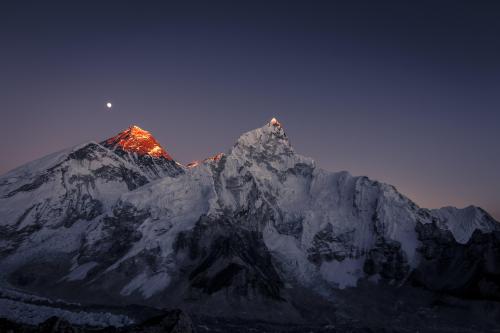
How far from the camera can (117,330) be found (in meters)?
54.2

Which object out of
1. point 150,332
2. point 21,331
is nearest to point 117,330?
point 150,332

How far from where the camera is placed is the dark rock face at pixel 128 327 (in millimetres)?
50375

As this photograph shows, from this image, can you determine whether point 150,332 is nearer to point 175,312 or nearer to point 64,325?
point 175,312

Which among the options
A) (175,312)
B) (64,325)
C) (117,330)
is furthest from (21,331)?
(175,312)

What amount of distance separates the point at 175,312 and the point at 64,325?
11104 mm

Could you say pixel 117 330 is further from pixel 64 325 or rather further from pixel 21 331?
pixel 21 331

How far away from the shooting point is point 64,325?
50750 mm

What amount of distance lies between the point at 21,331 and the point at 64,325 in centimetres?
406

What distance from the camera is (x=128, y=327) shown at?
52656mm

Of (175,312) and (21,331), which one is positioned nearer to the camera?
(21,331)

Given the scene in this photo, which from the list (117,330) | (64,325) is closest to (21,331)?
(64,325)

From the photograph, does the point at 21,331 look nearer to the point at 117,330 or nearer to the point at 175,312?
the point at 117,330

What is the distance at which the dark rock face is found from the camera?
50375 millimetres

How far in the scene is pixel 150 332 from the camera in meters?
52.6
